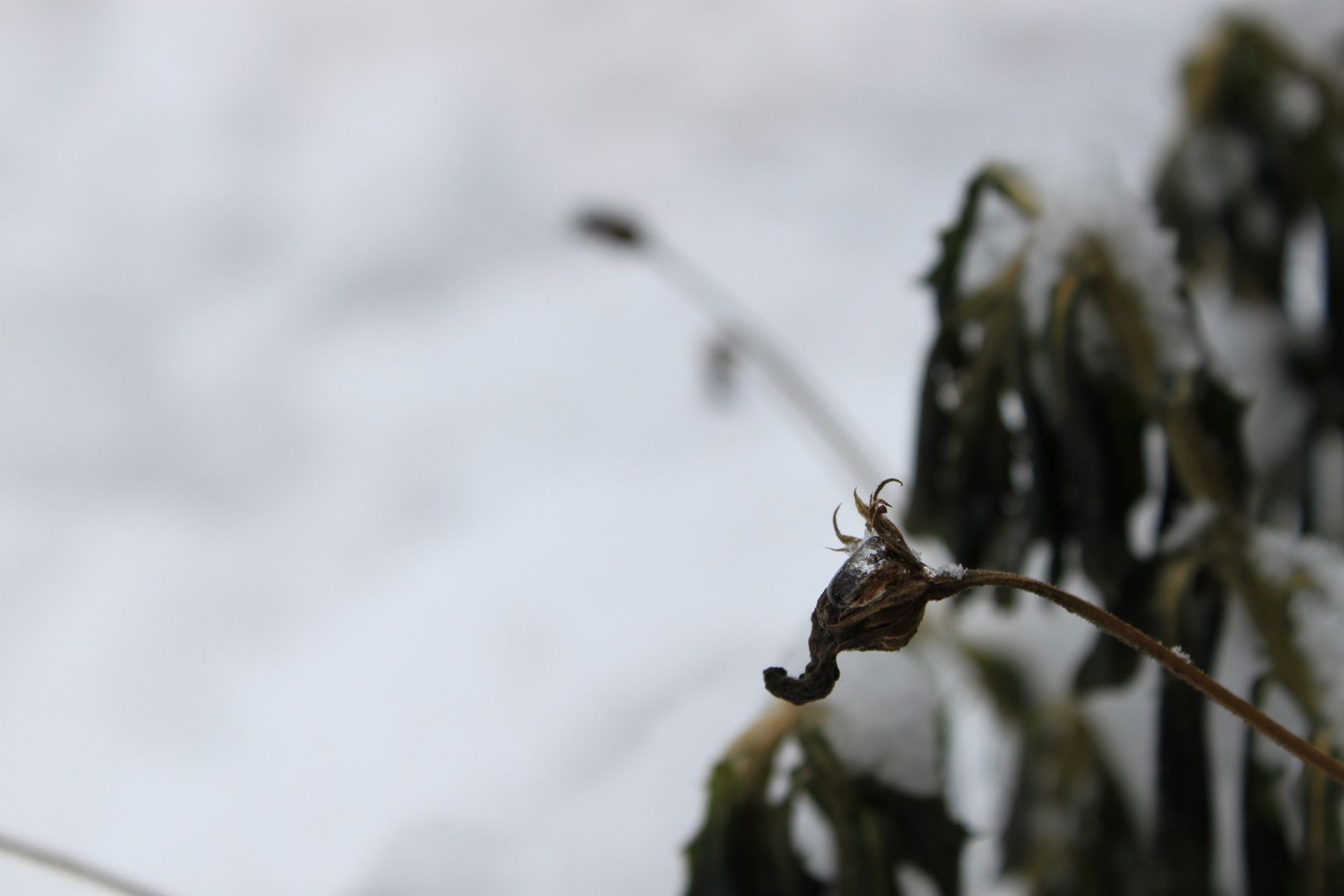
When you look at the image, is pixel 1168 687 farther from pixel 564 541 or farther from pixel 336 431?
pixel 336 431

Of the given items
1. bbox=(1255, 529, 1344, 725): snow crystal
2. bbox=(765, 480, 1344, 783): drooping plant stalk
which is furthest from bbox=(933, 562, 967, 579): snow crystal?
bbox=(1255, 529, 1344, 725): snow crystal

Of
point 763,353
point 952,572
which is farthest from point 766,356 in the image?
point 952,572

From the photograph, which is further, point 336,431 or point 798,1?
point 798,1

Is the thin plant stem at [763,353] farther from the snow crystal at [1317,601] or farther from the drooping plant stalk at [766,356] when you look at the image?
the snow crystal at [1317,601]

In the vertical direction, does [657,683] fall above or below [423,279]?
below

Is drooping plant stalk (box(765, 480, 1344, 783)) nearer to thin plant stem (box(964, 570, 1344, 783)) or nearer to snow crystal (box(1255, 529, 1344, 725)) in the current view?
thin plant stem (box(964, 570, 1344, 783))

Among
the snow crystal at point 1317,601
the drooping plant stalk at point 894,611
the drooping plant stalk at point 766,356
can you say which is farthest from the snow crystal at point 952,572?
the drooping plant stalk at point 766,356

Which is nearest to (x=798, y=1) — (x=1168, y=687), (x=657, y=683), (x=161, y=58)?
(x=161, y=58)
